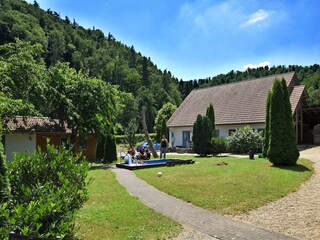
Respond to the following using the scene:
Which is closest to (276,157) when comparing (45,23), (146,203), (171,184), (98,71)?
(171,184)

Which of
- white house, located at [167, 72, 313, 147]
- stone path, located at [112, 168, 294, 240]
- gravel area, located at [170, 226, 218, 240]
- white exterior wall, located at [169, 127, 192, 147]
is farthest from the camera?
white exterior wall, located at [169, 127, 192, 147]

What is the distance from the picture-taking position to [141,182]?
1443 cm

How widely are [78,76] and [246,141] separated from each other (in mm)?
14525

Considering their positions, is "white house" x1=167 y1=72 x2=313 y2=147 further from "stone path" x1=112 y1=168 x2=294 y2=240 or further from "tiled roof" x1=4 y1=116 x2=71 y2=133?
"stone path" x1=112 y1=168 x2=294 y2=240

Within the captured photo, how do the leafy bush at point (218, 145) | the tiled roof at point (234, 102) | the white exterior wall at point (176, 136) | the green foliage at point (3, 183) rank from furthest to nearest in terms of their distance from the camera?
the white exterior wall at point (176, 136), the tiled roof at point (234, 102), the leafy bush at point (218, 145), the green foliage at point (3, 183)

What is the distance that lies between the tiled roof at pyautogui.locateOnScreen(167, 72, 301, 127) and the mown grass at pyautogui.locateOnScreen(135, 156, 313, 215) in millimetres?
15912

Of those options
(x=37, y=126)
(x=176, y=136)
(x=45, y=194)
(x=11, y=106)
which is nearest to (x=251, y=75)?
(x=176, y=136)

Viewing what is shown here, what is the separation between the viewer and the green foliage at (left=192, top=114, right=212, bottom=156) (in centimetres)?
2709

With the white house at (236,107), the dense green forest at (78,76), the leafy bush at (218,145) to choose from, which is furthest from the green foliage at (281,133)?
the white house at (236,107)

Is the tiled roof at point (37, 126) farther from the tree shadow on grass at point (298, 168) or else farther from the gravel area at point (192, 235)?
the gravel area at point (192, 235)

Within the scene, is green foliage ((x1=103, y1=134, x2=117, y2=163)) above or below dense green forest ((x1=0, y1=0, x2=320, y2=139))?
below

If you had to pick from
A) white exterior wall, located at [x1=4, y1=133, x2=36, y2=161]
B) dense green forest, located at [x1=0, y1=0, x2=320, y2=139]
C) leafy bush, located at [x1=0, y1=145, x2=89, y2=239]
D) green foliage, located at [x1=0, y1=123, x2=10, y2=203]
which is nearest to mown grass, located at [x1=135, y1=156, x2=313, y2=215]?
leafy bush, located at [x1=0, y1=145, x2=89, y2=239]

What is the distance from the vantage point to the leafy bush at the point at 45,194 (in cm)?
472

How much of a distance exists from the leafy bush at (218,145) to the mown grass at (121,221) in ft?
57.8
